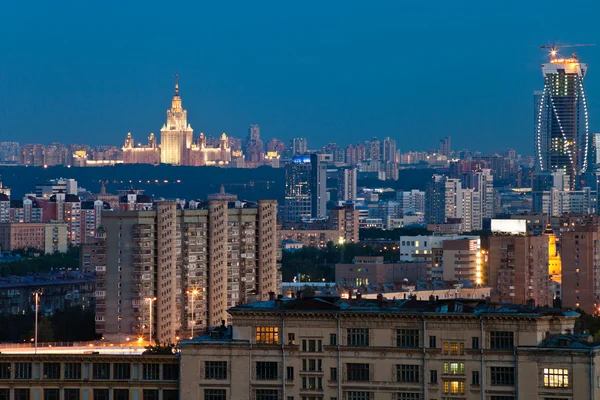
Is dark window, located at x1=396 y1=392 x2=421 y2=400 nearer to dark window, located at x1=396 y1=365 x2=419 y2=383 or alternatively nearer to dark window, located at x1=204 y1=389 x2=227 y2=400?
dark window, located at x1=396 y1=365 x2=419 y2=383

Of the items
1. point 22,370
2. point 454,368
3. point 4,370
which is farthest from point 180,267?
point 454,368

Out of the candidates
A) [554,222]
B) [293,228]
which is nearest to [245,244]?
[554,222]

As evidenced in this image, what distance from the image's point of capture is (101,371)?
3884 centimetres

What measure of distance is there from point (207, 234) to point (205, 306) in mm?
4491

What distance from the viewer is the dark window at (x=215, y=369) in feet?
125

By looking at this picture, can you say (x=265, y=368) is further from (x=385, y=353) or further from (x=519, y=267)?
(x=519, y=267)

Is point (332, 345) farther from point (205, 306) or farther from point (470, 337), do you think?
point (205, 306)

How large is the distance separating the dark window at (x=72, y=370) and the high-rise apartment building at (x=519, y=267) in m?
50.5

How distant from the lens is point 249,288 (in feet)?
248

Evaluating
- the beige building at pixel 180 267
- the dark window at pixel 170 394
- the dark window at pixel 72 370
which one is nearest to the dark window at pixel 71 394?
the dark window at pixel 72 370

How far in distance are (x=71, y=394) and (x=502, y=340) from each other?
7.89 metres

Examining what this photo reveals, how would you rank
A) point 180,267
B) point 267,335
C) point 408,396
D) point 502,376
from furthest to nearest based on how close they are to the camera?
point 180,267, point 267,335, point 408,396, point 502,376

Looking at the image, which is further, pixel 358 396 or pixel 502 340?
pixel 358 396

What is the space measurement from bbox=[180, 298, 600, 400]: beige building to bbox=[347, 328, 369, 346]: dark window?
18 mm
